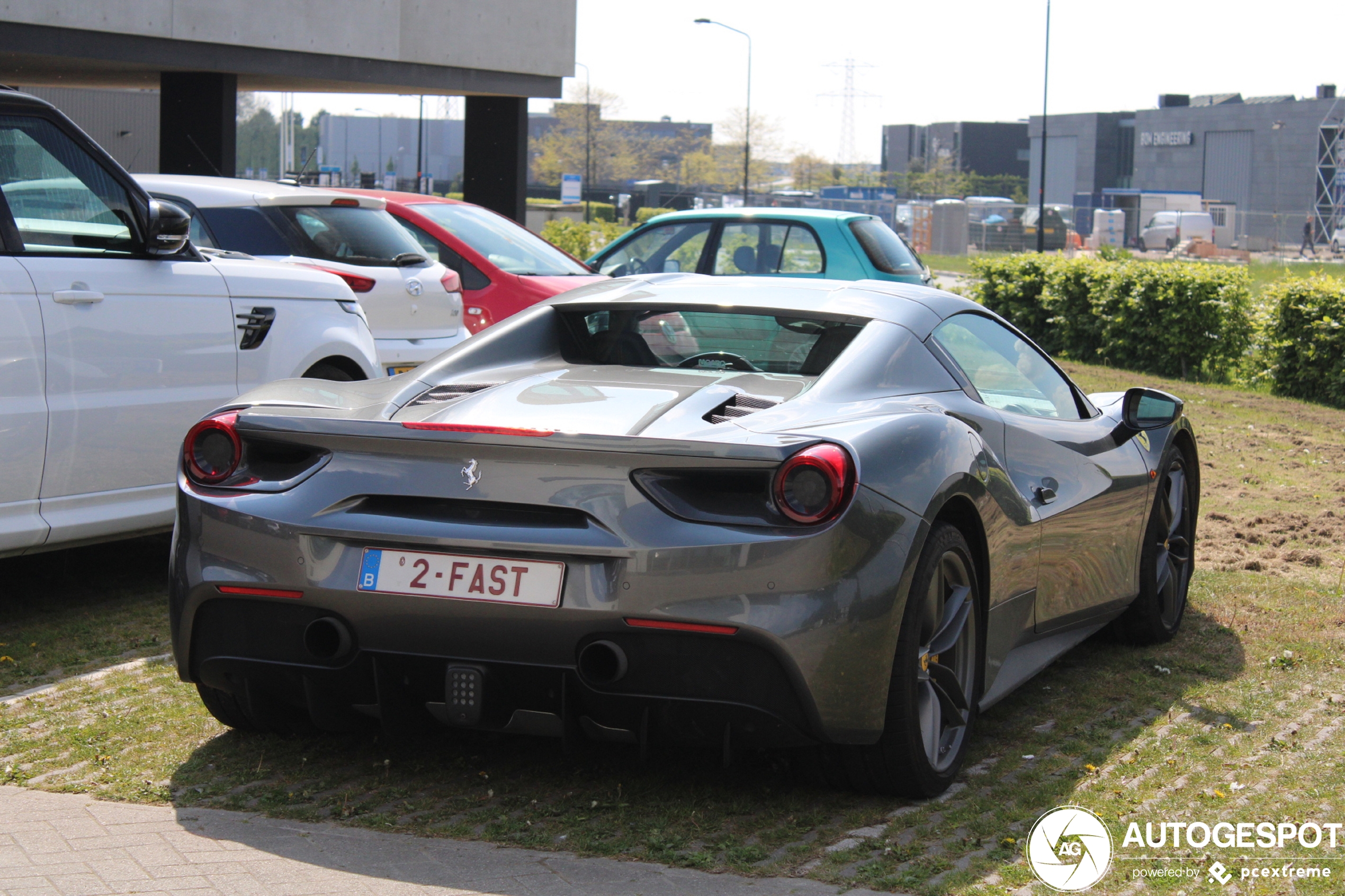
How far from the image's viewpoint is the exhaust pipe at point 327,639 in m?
3.47

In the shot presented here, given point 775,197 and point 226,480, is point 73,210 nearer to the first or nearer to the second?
point 226,480

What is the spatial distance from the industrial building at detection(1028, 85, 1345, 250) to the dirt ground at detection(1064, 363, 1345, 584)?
5045 centimetres

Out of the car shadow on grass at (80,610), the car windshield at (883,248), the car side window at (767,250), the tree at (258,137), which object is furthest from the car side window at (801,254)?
the tree at (258,137)

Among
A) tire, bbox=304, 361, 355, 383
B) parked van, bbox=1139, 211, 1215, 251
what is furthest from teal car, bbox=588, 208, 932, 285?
parked van, bbox=1139, 211, 1215, 251

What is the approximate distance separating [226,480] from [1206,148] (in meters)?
89.7

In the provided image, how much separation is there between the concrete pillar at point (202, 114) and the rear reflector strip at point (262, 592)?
47.9 ft

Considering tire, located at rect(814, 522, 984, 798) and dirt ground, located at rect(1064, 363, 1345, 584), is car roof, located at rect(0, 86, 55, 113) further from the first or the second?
dirt ground, located at rect(1064, 363, 1345, 584)

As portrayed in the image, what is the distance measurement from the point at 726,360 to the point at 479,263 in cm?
706

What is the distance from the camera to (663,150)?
115 metres

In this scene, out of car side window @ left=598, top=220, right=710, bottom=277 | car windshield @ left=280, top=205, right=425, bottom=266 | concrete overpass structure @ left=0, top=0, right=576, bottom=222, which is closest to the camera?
car windshield @ left=280, top=205, right=425, bottom=266

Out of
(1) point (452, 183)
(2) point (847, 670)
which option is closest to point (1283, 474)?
(2) point (847, 670)

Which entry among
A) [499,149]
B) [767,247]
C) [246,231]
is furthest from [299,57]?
[246,231]

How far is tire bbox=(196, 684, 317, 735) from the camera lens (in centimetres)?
400
